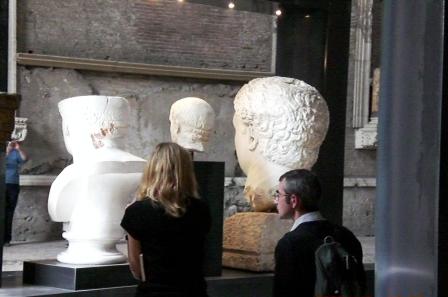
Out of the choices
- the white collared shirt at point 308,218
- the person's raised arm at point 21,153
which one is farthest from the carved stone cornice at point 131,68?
the white collared shirt at point 308,218

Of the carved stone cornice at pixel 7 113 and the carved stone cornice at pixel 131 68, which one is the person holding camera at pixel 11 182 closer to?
the carved stone cornice at pixel 131 68

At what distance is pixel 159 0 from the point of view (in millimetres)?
12094

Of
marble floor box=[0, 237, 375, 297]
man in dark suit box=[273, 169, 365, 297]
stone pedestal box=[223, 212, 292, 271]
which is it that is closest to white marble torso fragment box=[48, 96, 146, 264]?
marble floor box=[0, 237, 375, 297]

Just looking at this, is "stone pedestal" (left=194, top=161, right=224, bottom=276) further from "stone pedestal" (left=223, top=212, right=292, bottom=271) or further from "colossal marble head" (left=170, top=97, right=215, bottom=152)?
"colossal marble head" (left=170, top=97, right=215, bottom=152)

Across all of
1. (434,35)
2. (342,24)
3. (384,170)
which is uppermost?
(342,24)

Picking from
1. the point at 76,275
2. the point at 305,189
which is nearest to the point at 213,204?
the point at 76,275

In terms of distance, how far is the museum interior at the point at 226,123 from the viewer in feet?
10.2

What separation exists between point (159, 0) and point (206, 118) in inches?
218

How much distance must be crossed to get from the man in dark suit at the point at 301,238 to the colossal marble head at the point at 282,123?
2.66 meters

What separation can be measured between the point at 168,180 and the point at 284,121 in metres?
2.70

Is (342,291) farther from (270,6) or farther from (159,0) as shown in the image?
(159,0)

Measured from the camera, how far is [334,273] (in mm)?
3291

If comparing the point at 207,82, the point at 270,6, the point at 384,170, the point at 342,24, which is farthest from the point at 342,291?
the point at 207,82

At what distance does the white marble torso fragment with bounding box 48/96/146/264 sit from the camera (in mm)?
5711
